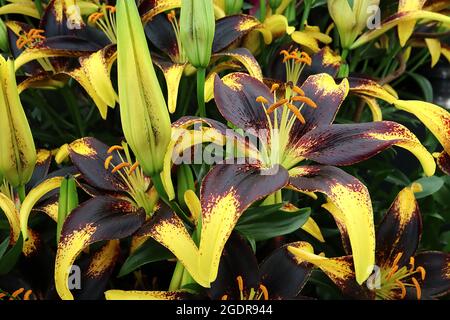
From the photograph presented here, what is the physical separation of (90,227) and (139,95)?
0.33 ft

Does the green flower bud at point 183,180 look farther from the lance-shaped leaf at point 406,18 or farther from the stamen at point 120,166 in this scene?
the lance-shaped leaf at point 406,18

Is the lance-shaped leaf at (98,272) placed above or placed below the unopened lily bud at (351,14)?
below

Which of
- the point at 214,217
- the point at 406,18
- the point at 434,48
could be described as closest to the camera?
the point at 214,217

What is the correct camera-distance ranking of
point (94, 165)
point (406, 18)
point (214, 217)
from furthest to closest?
point (406, 18) → point (94, 165) → point (214, 217)

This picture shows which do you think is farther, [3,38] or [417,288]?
[3,38]

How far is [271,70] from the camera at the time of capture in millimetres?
591

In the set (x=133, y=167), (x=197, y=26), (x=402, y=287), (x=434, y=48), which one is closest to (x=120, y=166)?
(x=133, y=167)

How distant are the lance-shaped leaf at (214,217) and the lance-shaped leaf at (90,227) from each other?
0.02 m

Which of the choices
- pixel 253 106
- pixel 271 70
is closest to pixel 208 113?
pixel 271 70

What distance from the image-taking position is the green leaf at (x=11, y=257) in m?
0.42

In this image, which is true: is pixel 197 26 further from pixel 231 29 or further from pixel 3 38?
pixel 3 38

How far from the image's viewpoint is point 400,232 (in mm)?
457

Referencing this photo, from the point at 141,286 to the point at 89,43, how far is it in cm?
23

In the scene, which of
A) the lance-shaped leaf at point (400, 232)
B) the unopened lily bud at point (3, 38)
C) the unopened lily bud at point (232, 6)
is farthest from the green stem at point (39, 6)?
the lance-shaped leaf at point (400, 232)
